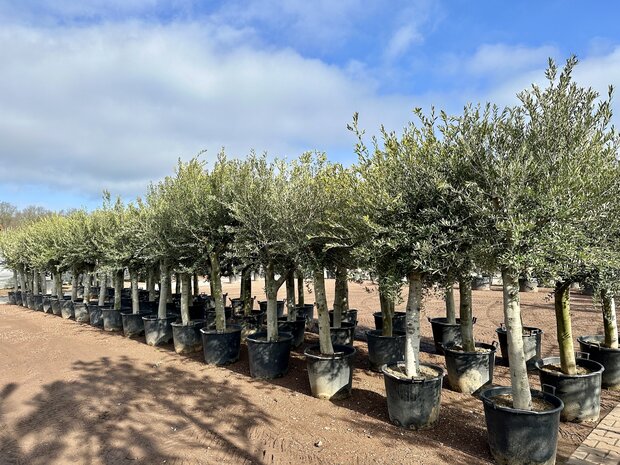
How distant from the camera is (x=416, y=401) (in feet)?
17.5

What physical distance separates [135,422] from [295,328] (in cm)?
493

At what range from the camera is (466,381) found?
6688 mm

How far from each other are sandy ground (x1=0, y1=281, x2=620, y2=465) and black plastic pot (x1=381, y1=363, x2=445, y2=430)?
137 millimetres

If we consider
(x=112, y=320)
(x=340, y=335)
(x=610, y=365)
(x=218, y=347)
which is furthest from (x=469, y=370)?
(x=112, y=320)

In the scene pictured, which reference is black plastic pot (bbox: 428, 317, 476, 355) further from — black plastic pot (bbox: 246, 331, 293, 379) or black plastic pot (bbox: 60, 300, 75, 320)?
black plastic pot (bbox: 60, 300, 75, 320)

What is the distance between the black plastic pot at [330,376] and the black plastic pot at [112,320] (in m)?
8.90

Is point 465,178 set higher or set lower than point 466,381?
higher

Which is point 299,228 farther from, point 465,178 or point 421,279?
point 465,178

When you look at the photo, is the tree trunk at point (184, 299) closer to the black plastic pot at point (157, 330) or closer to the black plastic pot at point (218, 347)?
the black plastic pot at point (157, 330)

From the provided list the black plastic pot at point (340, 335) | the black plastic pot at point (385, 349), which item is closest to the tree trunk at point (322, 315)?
the black plastic pot at point (385, 349)

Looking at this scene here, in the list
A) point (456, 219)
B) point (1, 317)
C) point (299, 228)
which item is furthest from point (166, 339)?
point (1, 317)

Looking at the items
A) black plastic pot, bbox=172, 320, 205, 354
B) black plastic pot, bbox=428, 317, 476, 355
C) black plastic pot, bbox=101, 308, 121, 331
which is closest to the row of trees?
black plastic pot, bbox=428, 317, 476, 355

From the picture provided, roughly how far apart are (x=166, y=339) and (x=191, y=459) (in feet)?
21.8

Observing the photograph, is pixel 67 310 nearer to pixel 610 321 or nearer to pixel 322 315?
pixel 322 315
